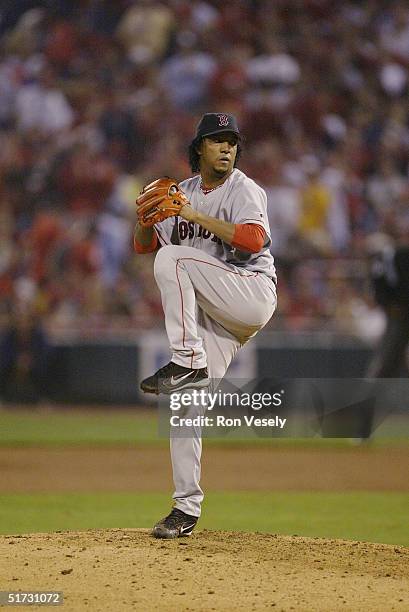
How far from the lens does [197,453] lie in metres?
4.34

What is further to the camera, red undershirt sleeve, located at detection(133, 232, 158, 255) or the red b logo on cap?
red undershirt sleeve, located at detection(133, 232, 158, 255)

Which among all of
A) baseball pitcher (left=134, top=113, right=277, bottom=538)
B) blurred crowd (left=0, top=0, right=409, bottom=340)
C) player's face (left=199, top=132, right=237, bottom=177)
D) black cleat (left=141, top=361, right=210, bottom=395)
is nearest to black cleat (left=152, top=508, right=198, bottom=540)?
→ baseball pitcher (left=134, top=113, right=277, bottom=538)

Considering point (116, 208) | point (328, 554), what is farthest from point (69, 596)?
point (116, 208)

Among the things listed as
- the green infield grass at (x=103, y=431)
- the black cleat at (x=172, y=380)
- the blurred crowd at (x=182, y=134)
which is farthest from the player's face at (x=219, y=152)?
the blurred crowd at (x=182, y=134)

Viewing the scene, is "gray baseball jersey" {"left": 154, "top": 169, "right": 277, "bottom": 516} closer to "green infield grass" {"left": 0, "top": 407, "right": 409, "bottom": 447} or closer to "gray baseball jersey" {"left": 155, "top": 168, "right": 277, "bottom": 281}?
"gray baseball jersey" {"left": 155, "top": 168, "right": 277, "bottom": 281}

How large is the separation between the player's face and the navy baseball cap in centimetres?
3

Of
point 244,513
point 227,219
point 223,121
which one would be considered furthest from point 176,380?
point 244,513

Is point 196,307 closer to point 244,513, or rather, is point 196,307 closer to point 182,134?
point 244,513

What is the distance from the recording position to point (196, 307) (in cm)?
429

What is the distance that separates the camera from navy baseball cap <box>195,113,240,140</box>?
167 inches

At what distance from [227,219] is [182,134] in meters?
10.4

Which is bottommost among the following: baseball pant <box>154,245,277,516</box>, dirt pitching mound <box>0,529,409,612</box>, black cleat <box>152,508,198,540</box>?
dirt pitching mound <box>0,529,409,612</box>

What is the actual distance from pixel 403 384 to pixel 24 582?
8.56m

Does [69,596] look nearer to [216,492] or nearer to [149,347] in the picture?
[216,492]
